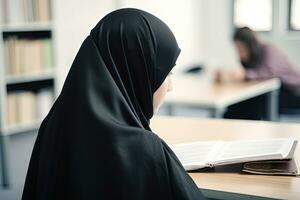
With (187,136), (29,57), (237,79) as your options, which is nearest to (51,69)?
(29,57)

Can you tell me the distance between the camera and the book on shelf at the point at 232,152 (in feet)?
4.38

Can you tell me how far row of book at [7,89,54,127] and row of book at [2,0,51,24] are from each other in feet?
2.10

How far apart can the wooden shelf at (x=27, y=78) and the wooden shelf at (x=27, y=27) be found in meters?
0.40

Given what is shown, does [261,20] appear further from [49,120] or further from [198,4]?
[49,120]

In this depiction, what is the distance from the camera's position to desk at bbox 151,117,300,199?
1.23m

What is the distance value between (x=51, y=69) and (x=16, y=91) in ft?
1.22

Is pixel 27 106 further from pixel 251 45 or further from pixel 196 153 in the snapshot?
pixel 196 153

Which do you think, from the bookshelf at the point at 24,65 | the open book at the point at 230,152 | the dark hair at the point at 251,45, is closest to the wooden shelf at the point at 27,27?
the bookshelf at the point at 24,65

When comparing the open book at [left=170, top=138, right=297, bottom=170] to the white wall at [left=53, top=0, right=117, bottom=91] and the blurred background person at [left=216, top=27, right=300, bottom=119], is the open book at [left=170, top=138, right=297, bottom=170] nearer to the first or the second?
the blurred background person at [left=216, top=27, right=300, bottom=119]

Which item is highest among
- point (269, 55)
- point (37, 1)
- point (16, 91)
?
point (37, 1)

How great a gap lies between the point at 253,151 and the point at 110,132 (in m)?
0.54

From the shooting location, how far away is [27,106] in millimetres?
4172

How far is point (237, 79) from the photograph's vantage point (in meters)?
3.78

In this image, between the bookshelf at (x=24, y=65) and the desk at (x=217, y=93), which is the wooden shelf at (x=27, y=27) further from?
the desk at (x=217, y=93)
